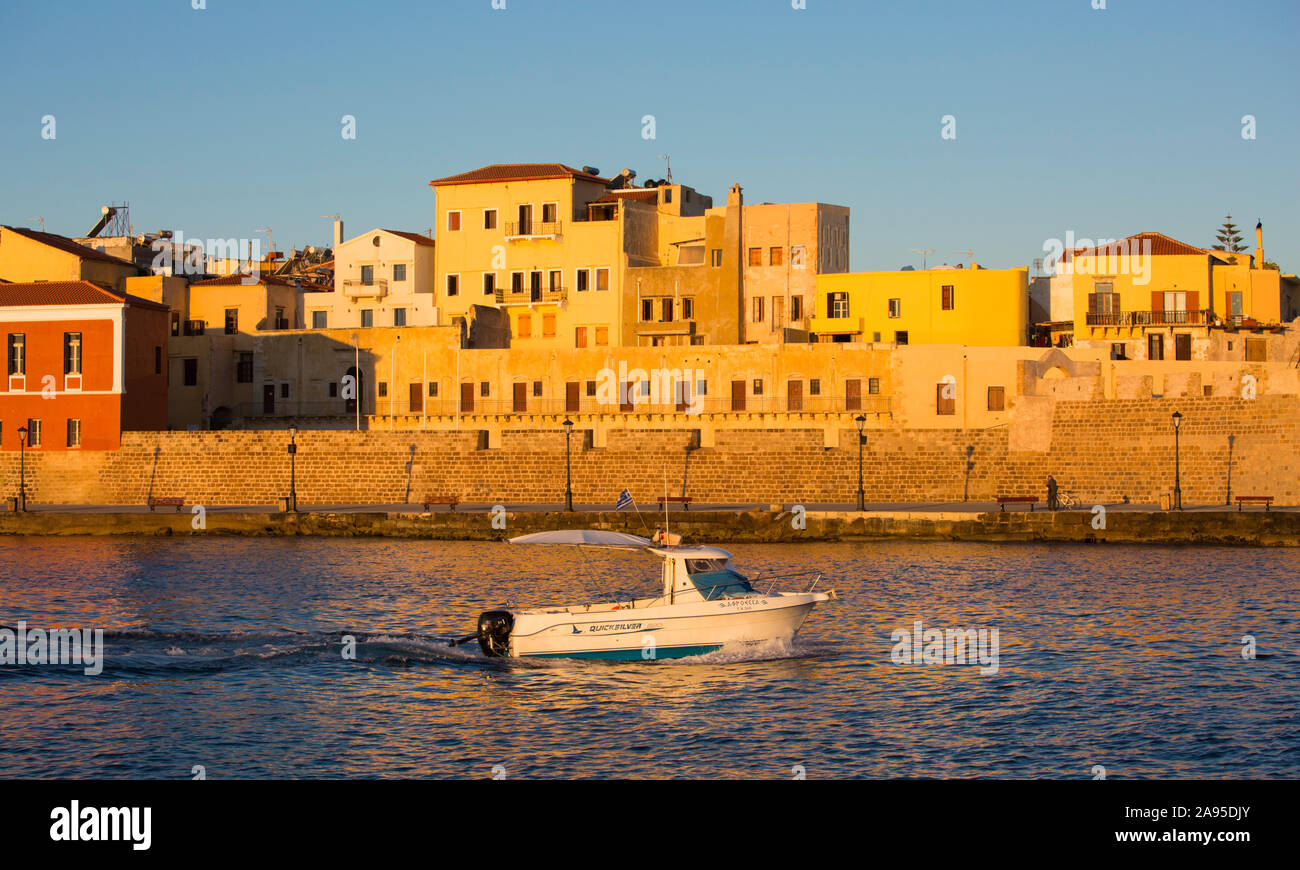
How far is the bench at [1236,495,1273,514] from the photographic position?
41469 mm

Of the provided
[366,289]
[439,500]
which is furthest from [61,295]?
[439,500]

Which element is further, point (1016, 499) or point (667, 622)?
point (1016, 499)

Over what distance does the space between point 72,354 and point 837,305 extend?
29.6m

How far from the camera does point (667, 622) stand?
24.1 meters

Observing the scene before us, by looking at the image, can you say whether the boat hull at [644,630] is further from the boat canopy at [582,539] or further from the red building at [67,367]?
the red building at [67,367]

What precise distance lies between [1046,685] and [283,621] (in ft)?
50.5

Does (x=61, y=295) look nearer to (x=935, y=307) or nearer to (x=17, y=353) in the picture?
(x=17, y=353)

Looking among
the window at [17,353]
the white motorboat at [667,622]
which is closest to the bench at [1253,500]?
the white motorboat at [667,622]

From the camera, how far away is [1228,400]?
44.2 metres

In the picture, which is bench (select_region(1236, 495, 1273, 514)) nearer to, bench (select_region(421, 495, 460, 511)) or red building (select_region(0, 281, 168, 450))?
bench (select_region(421, 495, 460, 511))

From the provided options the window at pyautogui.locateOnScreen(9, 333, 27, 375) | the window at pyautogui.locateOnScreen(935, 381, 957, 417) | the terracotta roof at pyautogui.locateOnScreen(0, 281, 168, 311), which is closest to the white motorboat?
the window at pyautogui.locateOnScreen(935, 381, 957, 417)

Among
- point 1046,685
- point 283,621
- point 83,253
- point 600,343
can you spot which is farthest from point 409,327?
point 1046,685

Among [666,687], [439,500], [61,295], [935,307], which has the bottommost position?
[666,687]
